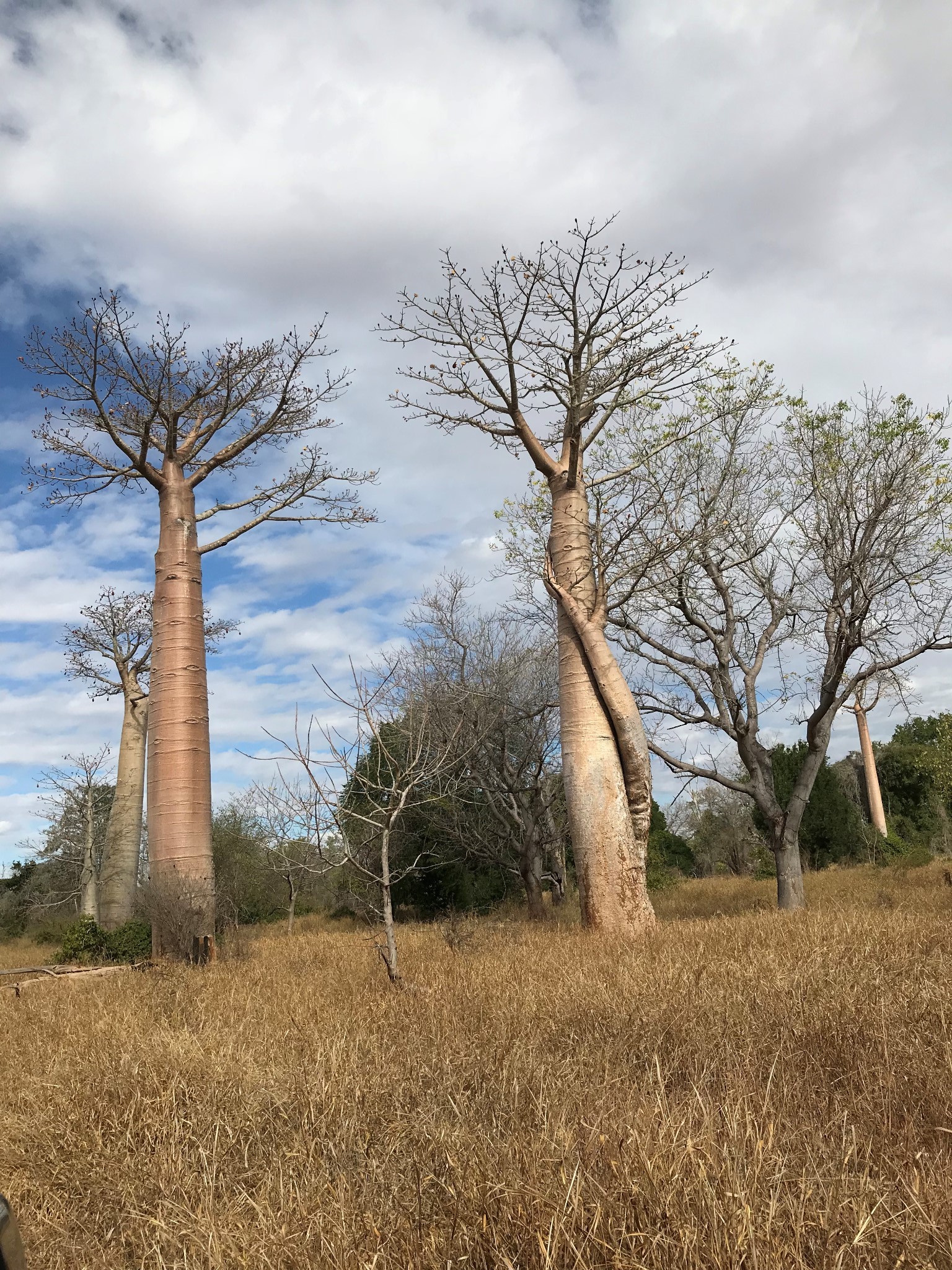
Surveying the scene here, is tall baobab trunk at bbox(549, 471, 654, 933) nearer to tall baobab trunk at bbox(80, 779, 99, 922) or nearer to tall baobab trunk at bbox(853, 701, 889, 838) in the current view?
tall baobab trunk at bbox(80, 779, 99, 922)

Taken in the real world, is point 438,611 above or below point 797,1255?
above

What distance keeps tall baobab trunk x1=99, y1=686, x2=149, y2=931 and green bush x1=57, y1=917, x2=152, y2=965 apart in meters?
3.41

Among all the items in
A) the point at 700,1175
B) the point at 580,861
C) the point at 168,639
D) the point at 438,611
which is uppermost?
the point at 438,611

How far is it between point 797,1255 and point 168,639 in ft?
28.0

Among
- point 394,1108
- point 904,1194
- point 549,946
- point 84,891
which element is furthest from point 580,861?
point 84,891

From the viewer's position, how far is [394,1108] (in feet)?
9.22

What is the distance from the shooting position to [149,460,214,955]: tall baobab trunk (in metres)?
8.49

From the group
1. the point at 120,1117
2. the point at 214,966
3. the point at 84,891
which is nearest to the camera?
the point at 120,1117

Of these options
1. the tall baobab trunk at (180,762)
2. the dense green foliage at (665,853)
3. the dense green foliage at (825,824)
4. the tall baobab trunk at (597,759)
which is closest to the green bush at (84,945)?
the tall baobab trunk at (180,762)

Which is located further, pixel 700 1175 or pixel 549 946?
pixel 549 946

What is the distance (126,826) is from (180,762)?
7227mm

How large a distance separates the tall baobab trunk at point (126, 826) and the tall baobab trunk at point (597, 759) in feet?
28.3

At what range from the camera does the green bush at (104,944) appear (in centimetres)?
996

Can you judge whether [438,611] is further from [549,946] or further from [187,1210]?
[187,1210]
